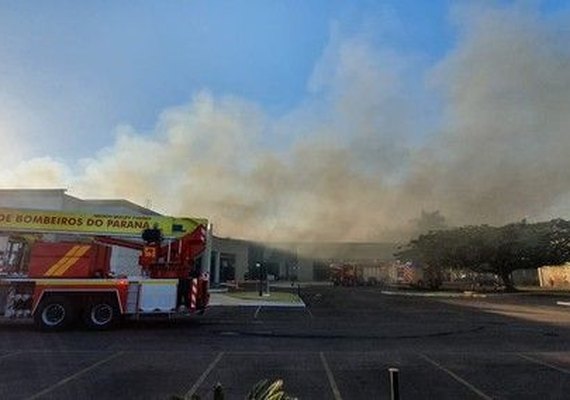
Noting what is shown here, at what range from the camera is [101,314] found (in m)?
16.5

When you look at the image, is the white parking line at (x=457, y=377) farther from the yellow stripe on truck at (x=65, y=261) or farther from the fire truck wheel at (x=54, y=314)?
the yellow stripe on truck at (x=65, y=261)

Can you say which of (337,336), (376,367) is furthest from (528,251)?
(376,367)

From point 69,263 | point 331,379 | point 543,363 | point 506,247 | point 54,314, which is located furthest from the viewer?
point 506,247

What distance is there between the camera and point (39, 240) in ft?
56.1

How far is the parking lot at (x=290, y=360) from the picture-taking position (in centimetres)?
851

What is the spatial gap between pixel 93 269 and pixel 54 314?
181 cm

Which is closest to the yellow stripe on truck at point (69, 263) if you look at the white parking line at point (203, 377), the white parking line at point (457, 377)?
the white parking line at point (203, 377)

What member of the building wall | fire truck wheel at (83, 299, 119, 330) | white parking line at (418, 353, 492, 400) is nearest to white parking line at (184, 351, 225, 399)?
white parking line at (418, 353, 492, 400)

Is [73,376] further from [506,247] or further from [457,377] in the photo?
[506,247]

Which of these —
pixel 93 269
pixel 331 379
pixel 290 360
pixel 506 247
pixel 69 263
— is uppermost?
pixel 506 247

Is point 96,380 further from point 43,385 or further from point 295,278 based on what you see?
point 295,278

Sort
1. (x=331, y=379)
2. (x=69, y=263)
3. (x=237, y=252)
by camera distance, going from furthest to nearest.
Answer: (x=237, y=252), (x=69, y=263), (x=331, y=379)

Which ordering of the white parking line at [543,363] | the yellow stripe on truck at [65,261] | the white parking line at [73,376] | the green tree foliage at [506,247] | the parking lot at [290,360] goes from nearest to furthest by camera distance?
the white parking line at [73,376], the parking lot at [290,360], the white parking line at [543,363], the yellow stripe on truck at [65,261], the green tree foliage at [506,247]

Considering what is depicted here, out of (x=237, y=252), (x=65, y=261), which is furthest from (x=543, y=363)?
(x=237, y=252)
